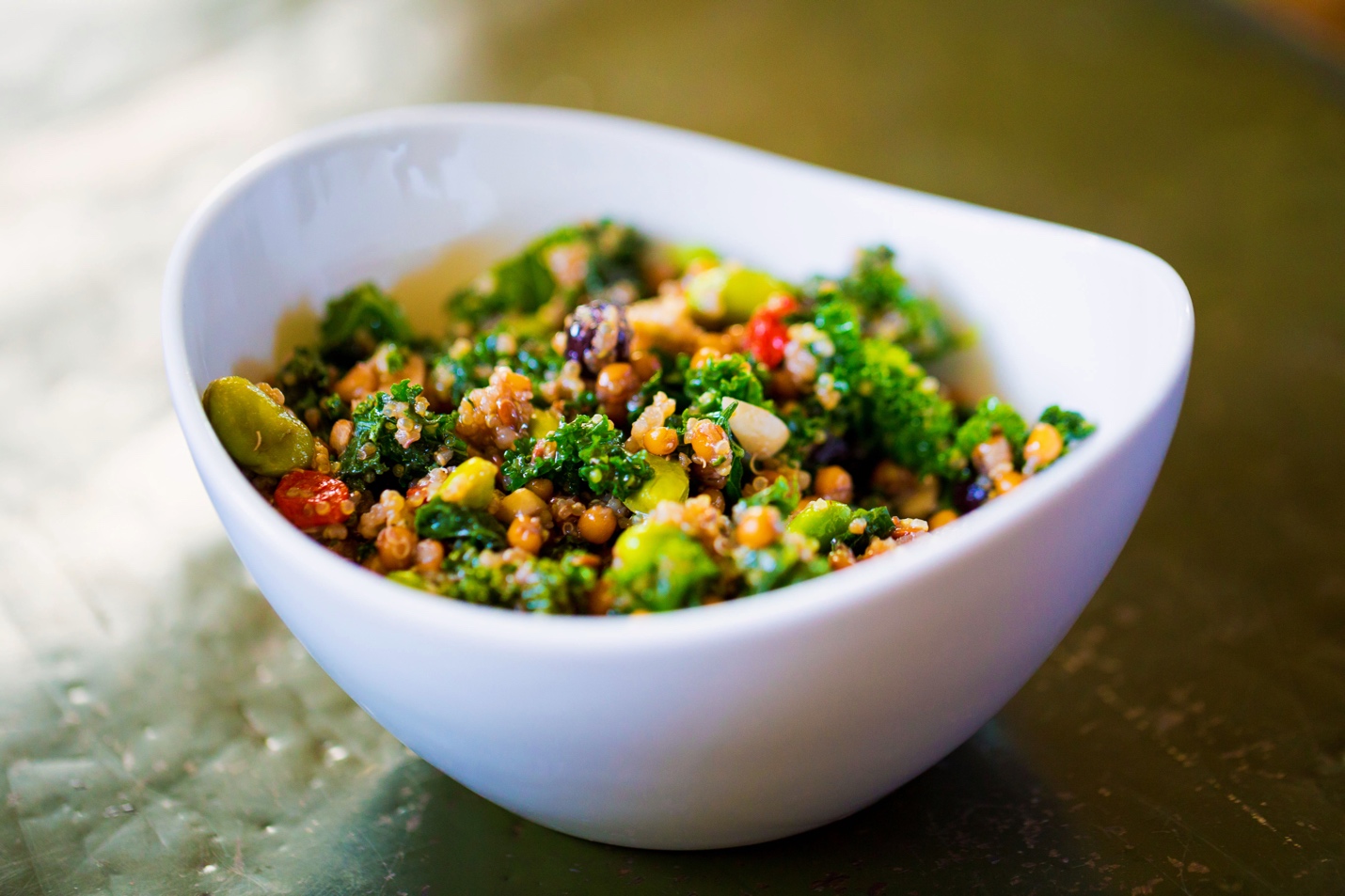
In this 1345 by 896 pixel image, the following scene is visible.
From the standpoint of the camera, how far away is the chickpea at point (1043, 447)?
106cm

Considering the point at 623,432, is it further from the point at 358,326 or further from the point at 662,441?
the point at 358,326

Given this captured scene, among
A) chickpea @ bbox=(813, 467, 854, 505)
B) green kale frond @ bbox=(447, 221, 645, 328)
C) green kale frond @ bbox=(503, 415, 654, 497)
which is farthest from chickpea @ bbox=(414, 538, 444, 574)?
green kale frond @ bbox=(447, 221, 645, 328)

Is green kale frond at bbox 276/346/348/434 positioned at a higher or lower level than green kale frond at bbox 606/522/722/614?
lower

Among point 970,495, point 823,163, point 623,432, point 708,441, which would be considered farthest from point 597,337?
point 823,163

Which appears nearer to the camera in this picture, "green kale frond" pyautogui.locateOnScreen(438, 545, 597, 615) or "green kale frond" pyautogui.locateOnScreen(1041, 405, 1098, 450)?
"green kale frond" pyautogui.locateOnScreen(438, 545, 597, 615)

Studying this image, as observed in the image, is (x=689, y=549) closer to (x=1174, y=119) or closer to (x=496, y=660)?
(x=496, y=660)

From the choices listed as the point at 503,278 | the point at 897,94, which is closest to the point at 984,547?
the point at 503,278

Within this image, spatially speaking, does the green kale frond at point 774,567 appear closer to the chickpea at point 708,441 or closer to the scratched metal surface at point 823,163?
the chickpea at point 708,441

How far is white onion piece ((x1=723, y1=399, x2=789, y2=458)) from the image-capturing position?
1052 millimetres

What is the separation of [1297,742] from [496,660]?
36.7 inches

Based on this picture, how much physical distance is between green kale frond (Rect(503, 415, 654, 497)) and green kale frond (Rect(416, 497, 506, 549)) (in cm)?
8

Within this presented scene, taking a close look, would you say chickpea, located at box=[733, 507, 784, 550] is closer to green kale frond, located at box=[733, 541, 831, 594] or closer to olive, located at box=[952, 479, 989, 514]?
green kale frond, located at box=[733, 541, 831, 594]

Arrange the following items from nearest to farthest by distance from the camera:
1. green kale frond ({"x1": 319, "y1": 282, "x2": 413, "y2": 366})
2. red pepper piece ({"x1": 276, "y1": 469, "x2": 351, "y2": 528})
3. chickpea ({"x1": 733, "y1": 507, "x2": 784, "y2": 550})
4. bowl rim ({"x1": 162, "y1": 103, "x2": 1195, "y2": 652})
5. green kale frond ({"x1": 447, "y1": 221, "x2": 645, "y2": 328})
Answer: bowl rim ({"x1": 162, "y1": 103, "x2": 1195, "y2": 652}) < chickpea ({"x1": 733, "y1": 507, "x2": 784, "y2": 550}) < red pepper piece ({"x1": 276, "y1": 469, "x2": 351, "y2": 528}) < green kale frond ({"x1": 319, "y1": 282, "x2": 413, "y2": 366}) < green kale frond ({"x1": 447, "y1": 221, "x2": 645, "y2": 328})

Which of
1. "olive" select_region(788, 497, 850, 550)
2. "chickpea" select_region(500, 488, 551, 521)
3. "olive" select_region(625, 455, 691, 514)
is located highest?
"olive" select_region(788, 497, 850, 550)
